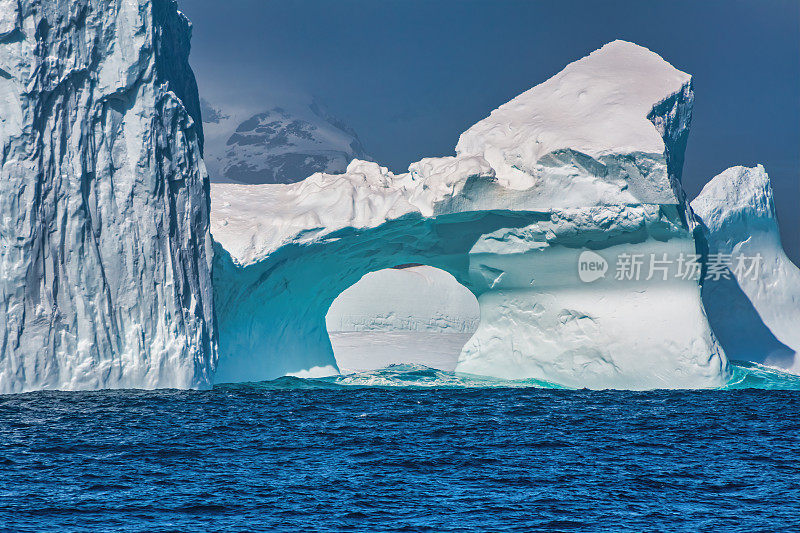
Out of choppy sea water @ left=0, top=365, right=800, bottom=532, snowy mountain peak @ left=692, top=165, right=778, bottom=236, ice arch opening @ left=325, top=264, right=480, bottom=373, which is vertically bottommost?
choppy sea water @ left=0, top=365, right=800, bottom=532

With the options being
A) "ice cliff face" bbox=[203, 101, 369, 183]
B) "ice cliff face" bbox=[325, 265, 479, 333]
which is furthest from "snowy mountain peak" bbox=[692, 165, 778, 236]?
"ice cliff face" bbox=[203, 101, 369, 183]

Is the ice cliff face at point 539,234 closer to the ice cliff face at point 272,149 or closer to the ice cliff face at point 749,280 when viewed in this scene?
the ice cliff face at point 749,280

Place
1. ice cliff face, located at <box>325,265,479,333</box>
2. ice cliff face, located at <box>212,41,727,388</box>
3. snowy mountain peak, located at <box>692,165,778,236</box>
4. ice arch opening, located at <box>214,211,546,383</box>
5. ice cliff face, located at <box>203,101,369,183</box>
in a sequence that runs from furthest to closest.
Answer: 1. ice cliff face, located at <box>203,101,369,183</box>
2. ice cliff face, located at <box>325,265,479,333</box>
3. snowy mountain peak, located at <box>692,165,778,236</box>
4. ice arch opening, located at <box>214,211,546,383</box>
5. ice cliff face, located at <box>212,41,727,388</box>

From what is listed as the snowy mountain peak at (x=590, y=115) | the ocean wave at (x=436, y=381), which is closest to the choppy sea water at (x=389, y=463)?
the ocean wave at (x=436, y=381)

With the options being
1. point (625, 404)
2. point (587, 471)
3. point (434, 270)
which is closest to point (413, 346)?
point (434, 270)

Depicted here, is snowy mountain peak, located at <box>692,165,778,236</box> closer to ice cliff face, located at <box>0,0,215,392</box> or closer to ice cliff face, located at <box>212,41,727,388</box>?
ice cliff face, located at <box>212,41,727,388</box>

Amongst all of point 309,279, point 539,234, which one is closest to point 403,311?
point 309,279

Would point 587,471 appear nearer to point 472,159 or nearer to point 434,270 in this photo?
point 472,159
